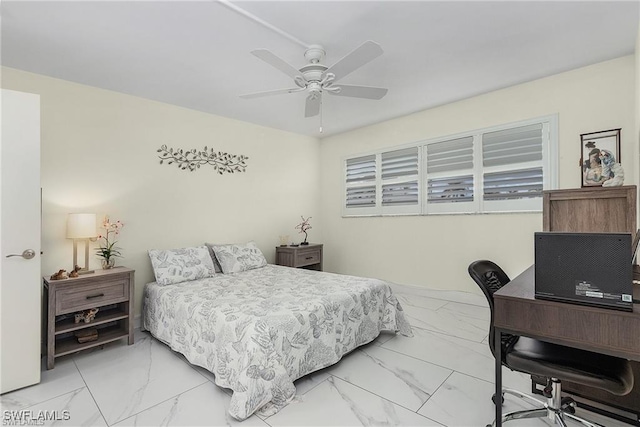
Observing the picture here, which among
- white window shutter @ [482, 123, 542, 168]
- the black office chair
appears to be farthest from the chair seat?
white window shutter @ [482, 123, 542, 168]

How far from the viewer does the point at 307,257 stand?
15.7 ft

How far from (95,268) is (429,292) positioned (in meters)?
4.05

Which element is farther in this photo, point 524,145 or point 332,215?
point 332,215

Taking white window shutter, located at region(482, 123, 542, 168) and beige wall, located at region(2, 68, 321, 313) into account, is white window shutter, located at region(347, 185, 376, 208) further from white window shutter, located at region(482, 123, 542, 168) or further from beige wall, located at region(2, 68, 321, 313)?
white window shutter, located at region(482, 123, 542, 168)

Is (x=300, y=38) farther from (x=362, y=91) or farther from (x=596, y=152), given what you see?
(x=596, y=152)

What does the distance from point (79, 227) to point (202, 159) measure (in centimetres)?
161

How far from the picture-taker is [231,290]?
2.88 metres

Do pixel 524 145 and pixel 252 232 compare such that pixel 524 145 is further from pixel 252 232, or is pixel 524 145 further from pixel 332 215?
pixel 252 232

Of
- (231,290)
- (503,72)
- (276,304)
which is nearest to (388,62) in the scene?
(503,72)

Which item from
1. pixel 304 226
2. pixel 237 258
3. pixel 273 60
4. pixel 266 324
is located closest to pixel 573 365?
pixel 266 324

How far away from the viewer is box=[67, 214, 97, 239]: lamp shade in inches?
110

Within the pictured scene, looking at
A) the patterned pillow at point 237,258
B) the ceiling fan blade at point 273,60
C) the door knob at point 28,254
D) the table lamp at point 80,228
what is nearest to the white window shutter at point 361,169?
the patterned pillow at point 237,258

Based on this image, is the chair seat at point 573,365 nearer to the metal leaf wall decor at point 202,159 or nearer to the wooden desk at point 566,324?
the wooden desk at point 566,324

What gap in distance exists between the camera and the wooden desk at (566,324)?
1.21 metres
